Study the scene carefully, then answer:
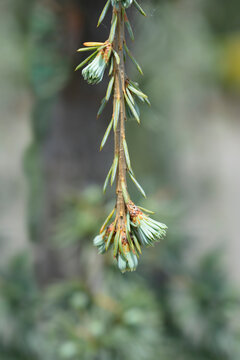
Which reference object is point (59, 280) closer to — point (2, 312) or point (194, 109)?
point (2, 312)

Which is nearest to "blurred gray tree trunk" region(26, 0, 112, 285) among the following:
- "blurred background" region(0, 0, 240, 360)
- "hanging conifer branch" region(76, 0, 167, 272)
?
"blurred background" region(0, 0, 240, 360)

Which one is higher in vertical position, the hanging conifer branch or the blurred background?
the blurred background

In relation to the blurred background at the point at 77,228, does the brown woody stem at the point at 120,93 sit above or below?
below

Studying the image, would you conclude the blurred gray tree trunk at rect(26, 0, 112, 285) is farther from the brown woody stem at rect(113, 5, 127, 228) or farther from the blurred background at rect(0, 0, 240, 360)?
the brown woody stem at rect(113, 5, 127, 228)

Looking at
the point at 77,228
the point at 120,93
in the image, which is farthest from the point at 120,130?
the point at 77,228

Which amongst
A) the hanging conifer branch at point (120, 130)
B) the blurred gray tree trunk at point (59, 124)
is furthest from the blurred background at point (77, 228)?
the hanging conifer branch at point (120, 130)

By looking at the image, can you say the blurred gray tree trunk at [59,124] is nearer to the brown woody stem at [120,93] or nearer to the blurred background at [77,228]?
the blurred background at [77,228]

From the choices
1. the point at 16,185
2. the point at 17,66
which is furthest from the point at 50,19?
the point at 16,185

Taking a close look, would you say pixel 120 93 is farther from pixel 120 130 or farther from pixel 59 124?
pixel 59 124
